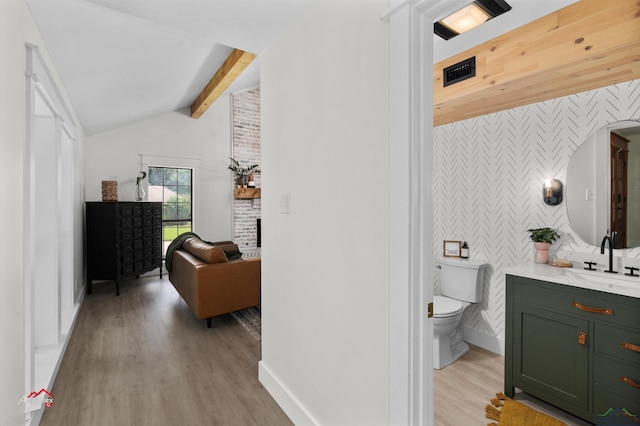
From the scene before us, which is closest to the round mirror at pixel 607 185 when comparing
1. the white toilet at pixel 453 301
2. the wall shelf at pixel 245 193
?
the white toilet at pixel 453 301

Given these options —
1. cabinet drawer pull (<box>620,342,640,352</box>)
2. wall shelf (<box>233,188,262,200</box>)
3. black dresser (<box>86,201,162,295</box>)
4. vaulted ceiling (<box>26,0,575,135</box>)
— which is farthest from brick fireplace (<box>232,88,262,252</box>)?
cabinet drawer pull (<box>620,342,640,352</box>)

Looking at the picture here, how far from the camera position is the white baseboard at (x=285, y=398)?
180 centimetres

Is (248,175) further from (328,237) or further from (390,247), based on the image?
(390,247)

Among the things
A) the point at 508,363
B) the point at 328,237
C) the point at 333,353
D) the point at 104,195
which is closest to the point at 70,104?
the point at 104,195

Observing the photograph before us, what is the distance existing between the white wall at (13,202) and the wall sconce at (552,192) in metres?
3.22

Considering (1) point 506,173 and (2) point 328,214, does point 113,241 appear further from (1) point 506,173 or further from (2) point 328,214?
(1) point 506,173

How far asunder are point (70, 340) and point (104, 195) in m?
2.33

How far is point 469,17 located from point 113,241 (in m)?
4.77

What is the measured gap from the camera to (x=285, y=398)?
199 centimetres

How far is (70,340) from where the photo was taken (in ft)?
9.85

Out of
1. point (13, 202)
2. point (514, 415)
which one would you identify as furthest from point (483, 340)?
point (13, 202)

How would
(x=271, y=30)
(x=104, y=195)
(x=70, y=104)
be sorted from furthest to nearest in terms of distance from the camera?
(x=104, y=195)
(x=70, y=104)
(x=271, y=30)

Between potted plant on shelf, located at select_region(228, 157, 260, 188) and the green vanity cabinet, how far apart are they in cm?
510

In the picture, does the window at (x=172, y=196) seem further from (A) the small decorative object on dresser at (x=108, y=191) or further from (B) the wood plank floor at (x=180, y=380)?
(B) the wood plank floor at (x=180, y=380)
